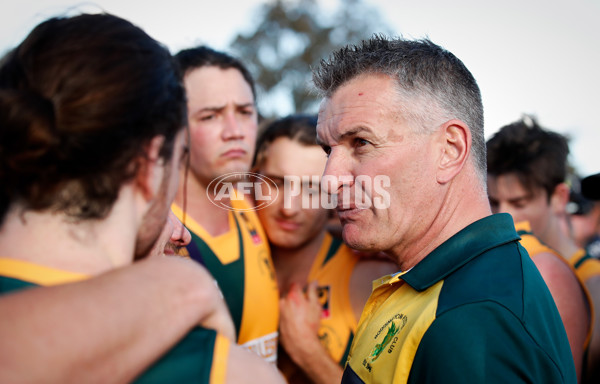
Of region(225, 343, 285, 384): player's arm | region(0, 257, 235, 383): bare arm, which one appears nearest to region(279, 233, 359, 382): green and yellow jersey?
region(225, 343, 285, 384): player's arm

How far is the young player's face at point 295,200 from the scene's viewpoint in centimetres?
334


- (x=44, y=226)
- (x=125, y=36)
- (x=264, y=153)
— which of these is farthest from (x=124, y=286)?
(x=264, y=153)

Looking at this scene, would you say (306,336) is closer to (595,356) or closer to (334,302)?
(334,302)

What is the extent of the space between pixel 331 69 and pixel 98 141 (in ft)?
4.30

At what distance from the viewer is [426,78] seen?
1.89 meters

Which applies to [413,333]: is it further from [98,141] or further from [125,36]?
[125,36]

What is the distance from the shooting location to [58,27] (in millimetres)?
1088

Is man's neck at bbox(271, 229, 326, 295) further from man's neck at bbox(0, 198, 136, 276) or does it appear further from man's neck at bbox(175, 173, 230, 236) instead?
man's neck at bbox(0, 198, 136, 276)

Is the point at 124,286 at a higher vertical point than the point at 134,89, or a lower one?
lower

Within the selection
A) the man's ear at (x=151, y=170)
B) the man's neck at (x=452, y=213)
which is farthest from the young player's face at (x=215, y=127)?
the man's ear at (x=151, y=170)

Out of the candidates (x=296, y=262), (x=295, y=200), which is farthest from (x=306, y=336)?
(x=295, y=200)

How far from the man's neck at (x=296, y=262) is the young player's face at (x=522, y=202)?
5.29 ft

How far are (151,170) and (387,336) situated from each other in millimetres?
1007

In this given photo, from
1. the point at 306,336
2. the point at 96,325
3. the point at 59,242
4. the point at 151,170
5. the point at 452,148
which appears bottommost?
the point at 306,336
